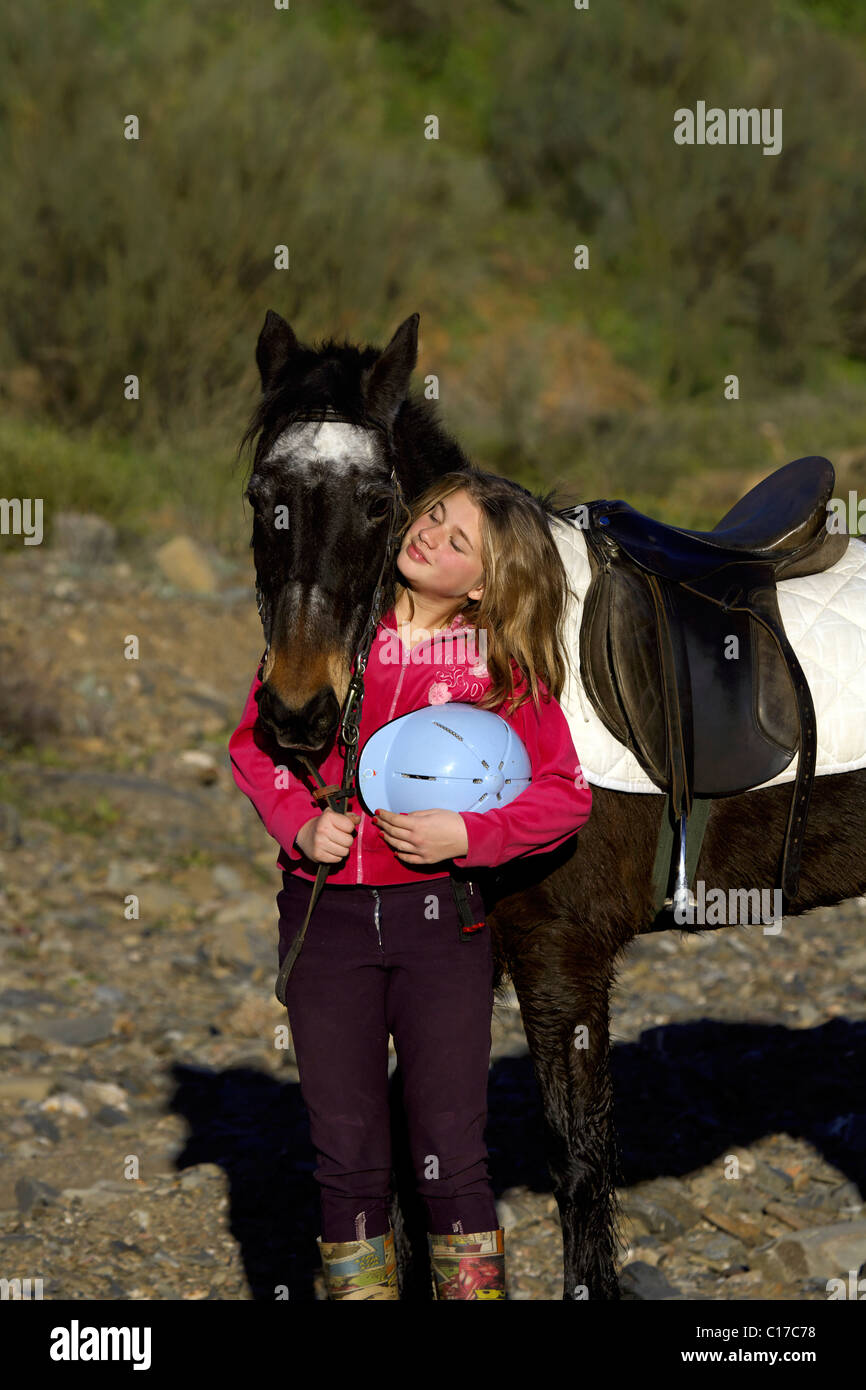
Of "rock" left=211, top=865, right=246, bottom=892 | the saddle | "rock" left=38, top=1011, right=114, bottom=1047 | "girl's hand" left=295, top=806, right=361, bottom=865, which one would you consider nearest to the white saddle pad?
the saddle

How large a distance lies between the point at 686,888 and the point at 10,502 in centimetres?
828

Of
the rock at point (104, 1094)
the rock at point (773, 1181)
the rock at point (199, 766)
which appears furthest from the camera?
the rock at point (199, 766)

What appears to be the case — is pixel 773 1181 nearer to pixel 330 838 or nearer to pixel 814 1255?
pixel 814 1255

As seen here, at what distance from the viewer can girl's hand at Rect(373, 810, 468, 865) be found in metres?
2.35

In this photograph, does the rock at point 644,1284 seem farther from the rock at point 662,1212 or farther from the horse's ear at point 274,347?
the horse's ear at point 274,347

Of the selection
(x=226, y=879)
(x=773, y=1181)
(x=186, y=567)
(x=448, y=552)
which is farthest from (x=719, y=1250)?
(x=186, y=567)

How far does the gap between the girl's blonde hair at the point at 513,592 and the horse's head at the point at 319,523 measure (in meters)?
0.13

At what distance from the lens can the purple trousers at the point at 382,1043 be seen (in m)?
2.45

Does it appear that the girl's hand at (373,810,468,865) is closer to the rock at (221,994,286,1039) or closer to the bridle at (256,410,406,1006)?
the bridle at (256,410,406,1006)

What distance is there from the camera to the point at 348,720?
248 centimetres

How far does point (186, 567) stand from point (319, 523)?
7744 millimetres

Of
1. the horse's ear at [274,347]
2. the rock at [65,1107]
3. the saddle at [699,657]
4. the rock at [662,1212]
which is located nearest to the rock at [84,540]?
the rock at [65,1107]

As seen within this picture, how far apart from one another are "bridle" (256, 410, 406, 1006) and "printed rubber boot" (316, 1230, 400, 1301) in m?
0.45

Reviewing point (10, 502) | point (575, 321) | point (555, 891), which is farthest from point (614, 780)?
point (575, 321)
